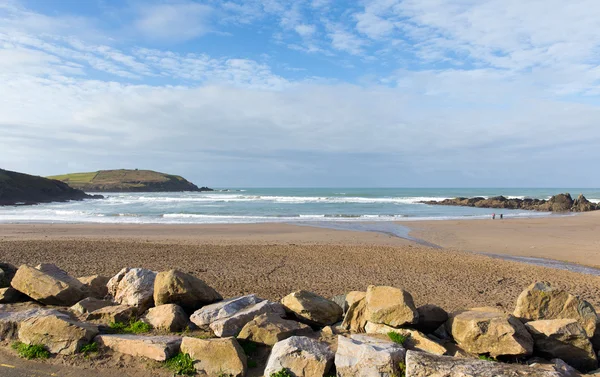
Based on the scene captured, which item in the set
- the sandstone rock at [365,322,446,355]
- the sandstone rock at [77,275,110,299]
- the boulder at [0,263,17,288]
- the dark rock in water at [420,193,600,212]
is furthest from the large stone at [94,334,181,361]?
the dark rock in water at [420,193,600,212]

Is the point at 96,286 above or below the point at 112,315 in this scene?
above

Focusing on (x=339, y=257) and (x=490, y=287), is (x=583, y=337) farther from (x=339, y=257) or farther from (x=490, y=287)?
(x=339, y=257)

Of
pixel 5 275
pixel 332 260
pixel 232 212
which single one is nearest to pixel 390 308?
pixel 5 275

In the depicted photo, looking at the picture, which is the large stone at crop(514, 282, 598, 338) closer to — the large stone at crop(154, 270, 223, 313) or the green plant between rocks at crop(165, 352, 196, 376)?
the green plant between rocks at crop(165, 352, 196, 376)

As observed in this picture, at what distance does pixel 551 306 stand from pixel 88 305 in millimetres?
7828

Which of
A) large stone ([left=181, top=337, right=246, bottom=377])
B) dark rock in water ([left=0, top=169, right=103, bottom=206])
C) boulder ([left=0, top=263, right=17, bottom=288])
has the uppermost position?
dark rock in water ([left=0, top=169, right=103, bottom=206])

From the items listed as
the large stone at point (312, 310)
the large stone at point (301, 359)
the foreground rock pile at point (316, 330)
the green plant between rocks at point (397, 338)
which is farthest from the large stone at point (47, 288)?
the green plant between rocks at point (397, 338)

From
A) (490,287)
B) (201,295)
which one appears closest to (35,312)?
(201,295)

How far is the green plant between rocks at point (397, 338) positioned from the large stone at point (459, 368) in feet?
2.89

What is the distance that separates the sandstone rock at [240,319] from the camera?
20.9 feet

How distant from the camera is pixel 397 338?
5820 millimetres

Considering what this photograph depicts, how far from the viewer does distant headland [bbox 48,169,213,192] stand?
409 feet

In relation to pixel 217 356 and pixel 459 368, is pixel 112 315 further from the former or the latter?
pixel 459 368

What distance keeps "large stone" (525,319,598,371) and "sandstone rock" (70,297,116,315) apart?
7.20 m
